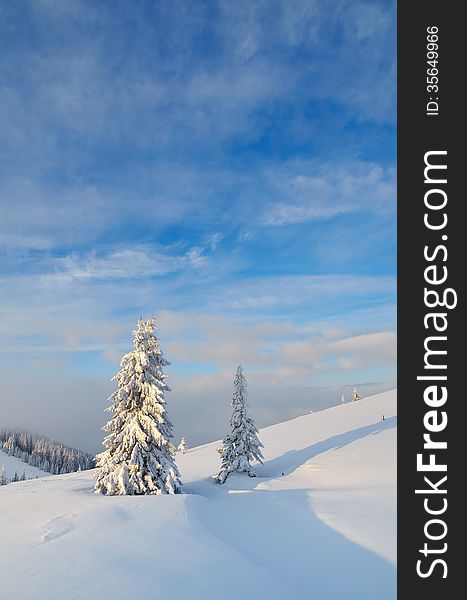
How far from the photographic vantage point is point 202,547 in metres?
7.21

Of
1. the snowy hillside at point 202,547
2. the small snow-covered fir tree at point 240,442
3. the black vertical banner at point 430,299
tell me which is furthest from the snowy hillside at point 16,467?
the black vertical banner at point 430,299

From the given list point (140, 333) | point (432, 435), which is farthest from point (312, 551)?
point (140, 333)

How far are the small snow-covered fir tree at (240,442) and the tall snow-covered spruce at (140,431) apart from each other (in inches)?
450

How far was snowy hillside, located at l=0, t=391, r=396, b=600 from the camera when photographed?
215 inches

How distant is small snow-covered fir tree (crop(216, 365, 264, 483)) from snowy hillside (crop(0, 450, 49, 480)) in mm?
160396

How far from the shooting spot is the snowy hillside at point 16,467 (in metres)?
157

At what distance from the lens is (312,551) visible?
909cm

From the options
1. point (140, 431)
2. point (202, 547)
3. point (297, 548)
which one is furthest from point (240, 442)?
point (202, 547)

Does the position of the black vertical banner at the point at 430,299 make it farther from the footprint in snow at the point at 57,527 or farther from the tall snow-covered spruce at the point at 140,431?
the tall snow-covered spruce at the point at 140,431

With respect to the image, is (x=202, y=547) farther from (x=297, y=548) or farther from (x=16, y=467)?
(x=16, y=467)

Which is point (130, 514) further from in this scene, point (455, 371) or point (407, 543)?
point (455, 371)

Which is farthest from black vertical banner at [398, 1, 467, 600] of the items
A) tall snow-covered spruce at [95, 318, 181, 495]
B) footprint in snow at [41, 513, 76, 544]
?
tall snow-covered spruce at [95, 318, 181, 495]

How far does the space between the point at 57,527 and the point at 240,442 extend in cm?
2421

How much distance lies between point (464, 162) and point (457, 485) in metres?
3.63
